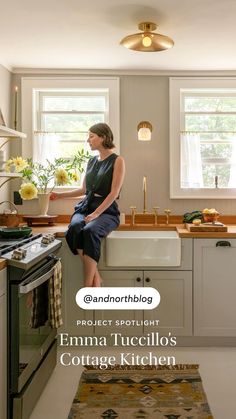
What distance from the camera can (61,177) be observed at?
375cm

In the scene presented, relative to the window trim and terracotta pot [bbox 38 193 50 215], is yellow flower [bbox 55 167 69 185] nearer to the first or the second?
terracotta pot [bbox 38 193 50 215]

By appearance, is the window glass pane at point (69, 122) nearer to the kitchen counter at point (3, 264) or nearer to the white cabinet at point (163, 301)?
the white cabinet at point (163, 301)

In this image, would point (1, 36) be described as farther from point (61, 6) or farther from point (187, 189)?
point (187, 189)

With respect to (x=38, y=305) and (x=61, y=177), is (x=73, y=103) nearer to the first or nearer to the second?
(x=61, y=177)

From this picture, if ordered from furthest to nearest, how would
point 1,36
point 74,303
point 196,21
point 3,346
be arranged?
point 74,303
point 1,36
point 196,21
point 3,346

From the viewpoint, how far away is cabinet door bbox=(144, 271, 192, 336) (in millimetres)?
3414

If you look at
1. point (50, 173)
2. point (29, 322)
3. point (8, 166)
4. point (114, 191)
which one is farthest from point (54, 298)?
point (50, 173)

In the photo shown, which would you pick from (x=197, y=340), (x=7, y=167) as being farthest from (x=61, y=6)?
(x=197, y=340)

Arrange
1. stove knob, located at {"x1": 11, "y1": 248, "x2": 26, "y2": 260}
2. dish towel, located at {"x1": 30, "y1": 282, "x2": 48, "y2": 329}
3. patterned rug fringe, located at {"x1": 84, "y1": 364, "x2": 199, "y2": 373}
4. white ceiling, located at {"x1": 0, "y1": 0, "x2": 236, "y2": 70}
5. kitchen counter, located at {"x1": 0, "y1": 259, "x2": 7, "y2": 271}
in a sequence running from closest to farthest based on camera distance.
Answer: kitchen counter, located at {"x1": 0, "y1": 259, "x2": 7, "y2": 271}
stove knob, located at {"x1": 11, "y1": 248, "x2": 26, "y2": 260}
dish towel, located at {"x1": 30, "y1": 282, "x2": 48, "y2": 329}
white ceiling, located at {"x1": 0, "y1": 0, "x2": 236, "y2": 70}
patterned rug fringe, located at {"x1": 84, "y1": 364, "x2": 199, "y2": 373}

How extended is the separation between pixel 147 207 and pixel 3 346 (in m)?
2.25

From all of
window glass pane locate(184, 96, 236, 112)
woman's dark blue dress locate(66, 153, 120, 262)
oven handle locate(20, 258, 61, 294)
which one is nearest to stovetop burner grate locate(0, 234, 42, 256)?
oven handle locate(20, 258, 61, 294)

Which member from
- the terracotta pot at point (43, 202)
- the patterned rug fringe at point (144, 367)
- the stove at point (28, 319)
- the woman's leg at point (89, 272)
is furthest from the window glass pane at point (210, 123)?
the patterned rug fringe at point (144, 367)

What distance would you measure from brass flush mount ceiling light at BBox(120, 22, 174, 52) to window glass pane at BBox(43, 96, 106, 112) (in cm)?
124

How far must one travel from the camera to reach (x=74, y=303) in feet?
11.2
